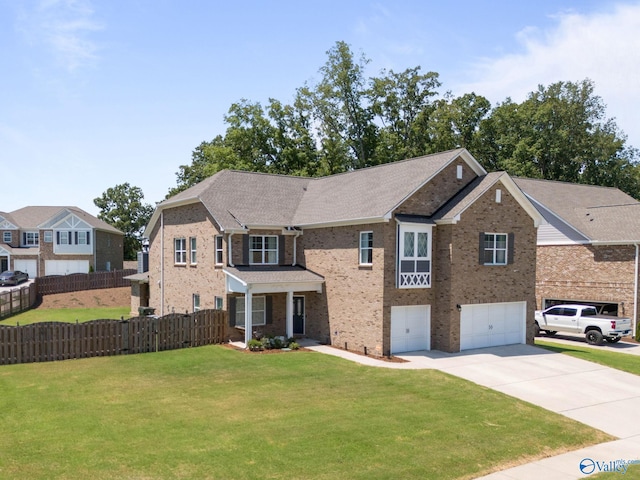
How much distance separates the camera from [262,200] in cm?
2800

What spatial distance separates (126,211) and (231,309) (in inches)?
2318

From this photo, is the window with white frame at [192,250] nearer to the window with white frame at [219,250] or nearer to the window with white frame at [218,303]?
the window with white frame at [219,250]

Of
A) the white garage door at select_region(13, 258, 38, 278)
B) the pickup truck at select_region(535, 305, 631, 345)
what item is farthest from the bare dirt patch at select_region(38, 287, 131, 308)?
the pickup truck at select_region(535, 305, 631, 345)

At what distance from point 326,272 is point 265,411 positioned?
11197 millimetres

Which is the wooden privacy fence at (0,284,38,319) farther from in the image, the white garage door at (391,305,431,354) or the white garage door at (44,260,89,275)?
the white garage door at (391,305,431,354)

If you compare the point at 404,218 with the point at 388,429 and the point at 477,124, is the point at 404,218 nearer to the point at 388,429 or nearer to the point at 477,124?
the point at 388,429

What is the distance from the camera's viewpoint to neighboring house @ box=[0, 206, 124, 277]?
180ft

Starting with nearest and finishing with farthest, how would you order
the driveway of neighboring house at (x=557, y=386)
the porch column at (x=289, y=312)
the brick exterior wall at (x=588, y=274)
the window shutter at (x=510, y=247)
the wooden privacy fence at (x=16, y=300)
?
the driveway of neighboring house at (x=557, y=386) < the porch column at (x=289, y=312) < the window shutter at (x=510, y=247) < the brick exterior wall at (x=588, y=274) < the wooden privacy fence at (x=16, y=300)

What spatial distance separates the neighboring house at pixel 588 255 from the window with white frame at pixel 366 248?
15.8 m

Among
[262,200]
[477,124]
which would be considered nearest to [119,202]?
[477,124]

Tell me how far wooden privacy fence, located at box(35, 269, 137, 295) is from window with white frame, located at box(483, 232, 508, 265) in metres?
34.5

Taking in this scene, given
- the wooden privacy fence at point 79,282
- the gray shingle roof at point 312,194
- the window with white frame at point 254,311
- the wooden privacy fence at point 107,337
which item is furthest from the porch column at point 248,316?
the wooden privacy fence at point 79,282

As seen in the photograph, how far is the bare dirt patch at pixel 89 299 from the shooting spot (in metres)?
41.2

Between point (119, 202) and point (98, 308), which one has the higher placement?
point (119, 202)
